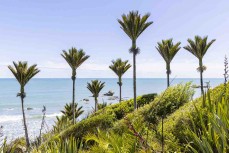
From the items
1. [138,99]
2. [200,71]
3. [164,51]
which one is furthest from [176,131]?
[200,71]

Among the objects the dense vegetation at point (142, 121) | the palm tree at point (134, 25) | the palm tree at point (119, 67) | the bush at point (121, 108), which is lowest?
the bush at point (121, 108)

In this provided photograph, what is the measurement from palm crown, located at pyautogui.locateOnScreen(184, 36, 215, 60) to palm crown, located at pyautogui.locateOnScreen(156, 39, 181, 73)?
312 cm

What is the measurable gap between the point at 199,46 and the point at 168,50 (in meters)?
4.76

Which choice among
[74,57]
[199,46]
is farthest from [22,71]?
[199,46]

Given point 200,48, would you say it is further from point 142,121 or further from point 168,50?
point 142,121

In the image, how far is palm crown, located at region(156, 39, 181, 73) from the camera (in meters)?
36.7

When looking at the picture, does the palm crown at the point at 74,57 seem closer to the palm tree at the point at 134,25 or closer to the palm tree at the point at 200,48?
the palm tree at the point at 134,25

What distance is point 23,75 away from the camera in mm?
31047

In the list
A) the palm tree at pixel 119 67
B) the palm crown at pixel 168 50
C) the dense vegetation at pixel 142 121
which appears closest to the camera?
the dense vegetation at pixel 142 121

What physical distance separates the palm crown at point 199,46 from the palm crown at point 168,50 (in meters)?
3.12

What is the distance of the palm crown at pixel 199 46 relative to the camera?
38.4m

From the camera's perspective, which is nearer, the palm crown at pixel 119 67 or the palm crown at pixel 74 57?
the palm crown at pixel 74 57

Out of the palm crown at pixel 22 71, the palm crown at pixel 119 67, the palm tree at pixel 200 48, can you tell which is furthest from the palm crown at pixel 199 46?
the palm crown at pixel 22 71

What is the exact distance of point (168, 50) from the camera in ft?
121
